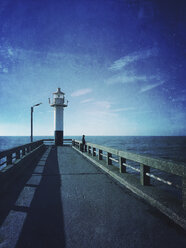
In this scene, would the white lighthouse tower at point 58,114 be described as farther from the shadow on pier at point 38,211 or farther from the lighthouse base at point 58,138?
the shadow on pier at point 38,211

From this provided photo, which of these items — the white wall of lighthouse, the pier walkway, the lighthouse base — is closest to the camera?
the pier walkway

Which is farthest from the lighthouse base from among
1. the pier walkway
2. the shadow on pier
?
the pier walkway

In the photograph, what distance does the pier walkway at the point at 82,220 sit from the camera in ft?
8.21

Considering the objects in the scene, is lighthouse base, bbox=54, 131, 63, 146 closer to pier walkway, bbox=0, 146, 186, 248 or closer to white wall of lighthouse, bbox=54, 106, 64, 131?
white wall of lighthouse, bbox=54, 106, 64, 131

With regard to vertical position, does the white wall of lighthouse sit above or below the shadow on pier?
above

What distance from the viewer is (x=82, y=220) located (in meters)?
3.13

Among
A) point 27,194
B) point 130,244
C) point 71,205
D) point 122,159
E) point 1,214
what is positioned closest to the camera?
point 130,244

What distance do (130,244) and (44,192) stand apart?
310 centimetres

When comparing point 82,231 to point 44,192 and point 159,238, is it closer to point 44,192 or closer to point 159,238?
point 159,238

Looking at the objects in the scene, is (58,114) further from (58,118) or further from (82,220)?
(82,220)

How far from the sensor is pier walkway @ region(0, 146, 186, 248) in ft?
8.21

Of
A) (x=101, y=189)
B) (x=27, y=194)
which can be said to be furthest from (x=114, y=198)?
(x=27, y=194)

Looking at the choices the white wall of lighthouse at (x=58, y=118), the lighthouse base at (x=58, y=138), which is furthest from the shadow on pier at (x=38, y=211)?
the white wall of lighthouse at (x=58, y=118)

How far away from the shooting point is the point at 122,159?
6.30m
